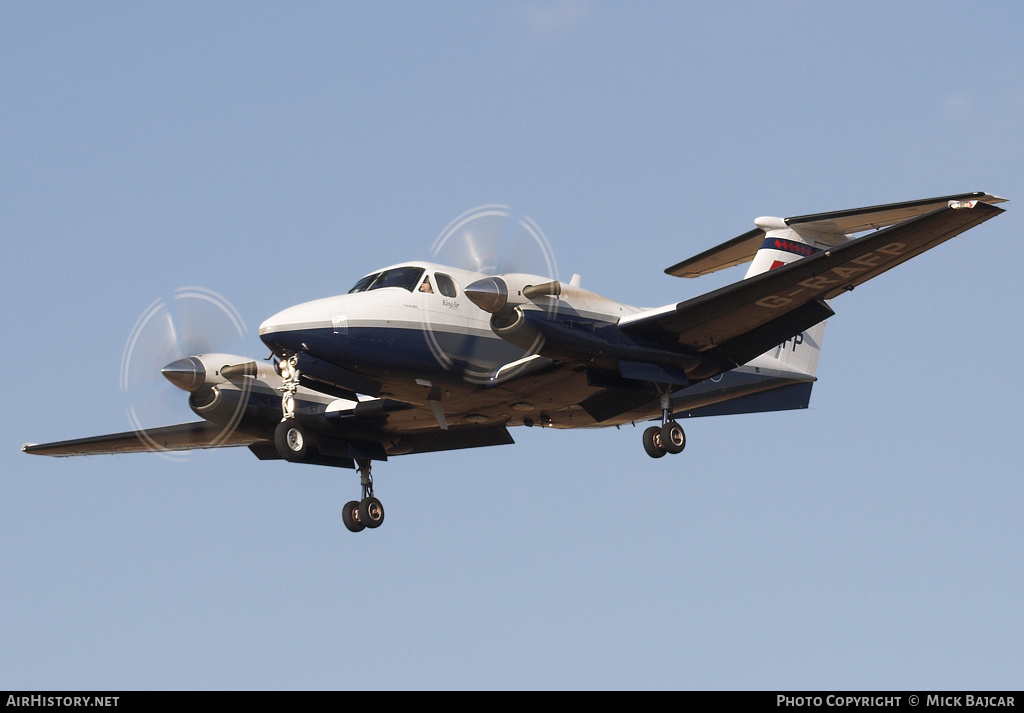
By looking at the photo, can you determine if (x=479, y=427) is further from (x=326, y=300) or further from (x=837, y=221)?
(x=837, y=221)

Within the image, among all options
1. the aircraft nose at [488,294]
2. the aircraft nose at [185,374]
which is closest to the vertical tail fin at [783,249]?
the aircraft nose at [488,294]

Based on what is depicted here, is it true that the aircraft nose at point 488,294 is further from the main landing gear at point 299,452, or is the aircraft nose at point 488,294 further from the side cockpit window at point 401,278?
the main landing gear at point 299,452

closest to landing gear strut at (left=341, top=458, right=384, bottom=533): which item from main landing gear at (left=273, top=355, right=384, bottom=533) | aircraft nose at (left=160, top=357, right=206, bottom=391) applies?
main landing gear at (left=273, top=355, right=384, bottom=533)

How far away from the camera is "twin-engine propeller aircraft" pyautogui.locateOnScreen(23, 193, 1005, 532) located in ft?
64.1

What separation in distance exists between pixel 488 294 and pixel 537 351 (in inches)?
49.4

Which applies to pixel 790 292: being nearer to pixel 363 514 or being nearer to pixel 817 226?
pixel 817 226

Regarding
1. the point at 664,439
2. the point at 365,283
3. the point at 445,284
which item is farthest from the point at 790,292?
the point at 365,283

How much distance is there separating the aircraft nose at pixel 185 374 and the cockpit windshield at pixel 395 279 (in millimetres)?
4025

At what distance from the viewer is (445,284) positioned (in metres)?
20.2

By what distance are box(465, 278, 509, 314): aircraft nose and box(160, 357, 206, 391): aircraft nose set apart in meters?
6.33

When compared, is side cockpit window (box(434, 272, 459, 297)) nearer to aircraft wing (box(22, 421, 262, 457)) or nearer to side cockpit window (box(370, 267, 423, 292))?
side cockpit window (box(370, 267, 423, 292))
